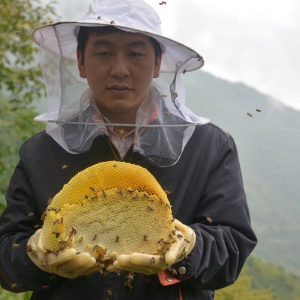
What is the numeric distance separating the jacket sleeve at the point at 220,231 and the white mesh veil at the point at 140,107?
22 cm

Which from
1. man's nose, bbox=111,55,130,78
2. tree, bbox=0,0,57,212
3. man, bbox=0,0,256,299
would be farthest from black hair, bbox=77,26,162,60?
tree, bbox=0,0,57,212

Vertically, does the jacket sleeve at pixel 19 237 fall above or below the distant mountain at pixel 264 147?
above

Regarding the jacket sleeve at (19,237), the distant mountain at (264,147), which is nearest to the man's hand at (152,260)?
the jacket sleeve at (19,237)

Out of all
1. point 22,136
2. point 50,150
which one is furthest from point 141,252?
point 22,136

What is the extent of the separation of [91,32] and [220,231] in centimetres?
107

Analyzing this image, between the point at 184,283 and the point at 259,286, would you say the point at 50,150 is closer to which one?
the point at 184,283

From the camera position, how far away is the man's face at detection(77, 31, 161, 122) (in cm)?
223

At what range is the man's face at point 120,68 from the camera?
2.23m

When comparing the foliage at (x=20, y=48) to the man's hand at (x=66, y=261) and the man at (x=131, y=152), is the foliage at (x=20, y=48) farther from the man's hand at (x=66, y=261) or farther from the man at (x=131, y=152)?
the man's hand at (x=66, y=261)

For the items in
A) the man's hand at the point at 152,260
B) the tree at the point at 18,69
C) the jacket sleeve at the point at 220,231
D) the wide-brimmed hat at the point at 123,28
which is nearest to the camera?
the man's hand at the point at 152,260

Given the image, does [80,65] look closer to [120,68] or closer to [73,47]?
[73,47]

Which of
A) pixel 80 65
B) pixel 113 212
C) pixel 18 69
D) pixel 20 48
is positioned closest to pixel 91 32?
pixel 80 65

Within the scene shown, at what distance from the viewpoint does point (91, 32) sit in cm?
232

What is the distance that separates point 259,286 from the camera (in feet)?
55.4
